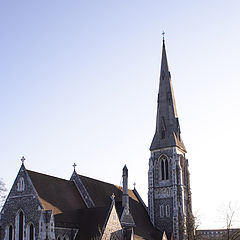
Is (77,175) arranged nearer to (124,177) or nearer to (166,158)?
(124,177)

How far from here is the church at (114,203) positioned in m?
32.3

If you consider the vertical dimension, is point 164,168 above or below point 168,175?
above

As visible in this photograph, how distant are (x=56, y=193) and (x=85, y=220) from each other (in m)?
3.31

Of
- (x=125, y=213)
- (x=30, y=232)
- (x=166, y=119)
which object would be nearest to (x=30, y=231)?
(x=30, y=232)

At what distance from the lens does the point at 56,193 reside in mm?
35156

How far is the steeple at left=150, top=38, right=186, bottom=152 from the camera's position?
47.3 m

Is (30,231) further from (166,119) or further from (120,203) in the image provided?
(166,119)

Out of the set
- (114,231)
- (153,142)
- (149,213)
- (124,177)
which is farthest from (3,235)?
(153,142)

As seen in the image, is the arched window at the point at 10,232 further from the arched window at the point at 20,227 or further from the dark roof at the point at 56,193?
the dark roof at the point at 56,193

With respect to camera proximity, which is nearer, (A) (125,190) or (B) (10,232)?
(B) (10,232)

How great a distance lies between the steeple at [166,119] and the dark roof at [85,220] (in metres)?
14.8

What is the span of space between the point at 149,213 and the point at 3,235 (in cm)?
1782

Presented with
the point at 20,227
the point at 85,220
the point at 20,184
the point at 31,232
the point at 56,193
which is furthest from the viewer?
the point at 56,193

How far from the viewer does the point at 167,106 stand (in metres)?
48.8
